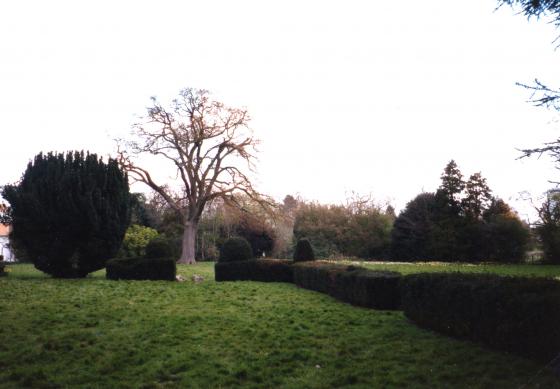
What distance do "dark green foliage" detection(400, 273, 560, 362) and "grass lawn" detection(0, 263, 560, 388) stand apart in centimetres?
24

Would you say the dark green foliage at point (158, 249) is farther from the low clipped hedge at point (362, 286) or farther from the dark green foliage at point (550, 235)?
the dark green foliage at point (550, 235)

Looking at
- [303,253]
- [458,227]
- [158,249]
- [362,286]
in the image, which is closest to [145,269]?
[158,249]

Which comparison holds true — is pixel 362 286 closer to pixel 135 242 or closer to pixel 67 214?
pixel 67 214

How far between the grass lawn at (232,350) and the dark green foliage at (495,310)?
24cm

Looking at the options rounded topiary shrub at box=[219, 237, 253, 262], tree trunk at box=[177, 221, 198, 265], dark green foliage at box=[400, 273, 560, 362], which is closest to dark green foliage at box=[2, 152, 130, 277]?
rounded topiary shrub at box=[219, 237, 253, 262]

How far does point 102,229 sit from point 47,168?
11.8 ft

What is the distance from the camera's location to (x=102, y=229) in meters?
20.4

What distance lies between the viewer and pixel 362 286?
39.3ft

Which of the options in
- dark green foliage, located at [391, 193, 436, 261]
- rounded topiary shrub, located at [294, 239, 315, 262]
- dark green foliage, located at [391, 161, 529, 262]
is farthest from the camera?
dark green foliage, located at [391, 193, 436, 261]

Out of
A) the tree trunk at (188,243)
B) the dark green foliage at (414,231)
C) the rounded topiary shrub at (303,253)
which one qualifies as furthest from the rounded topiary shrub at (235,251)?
the dark green foliage at (414,231)

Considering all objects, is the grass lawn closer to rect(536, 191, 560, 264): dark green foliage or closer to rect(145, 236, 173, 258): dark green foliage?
rect(145, 236, 173, 258): dark green foliage

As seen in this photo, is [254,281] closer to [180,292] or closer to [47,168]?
[180,292]

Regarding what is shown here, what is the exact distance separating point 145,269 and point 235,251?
404 cm

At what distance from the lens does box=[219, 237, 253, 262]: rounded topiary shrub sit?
21.0 m
